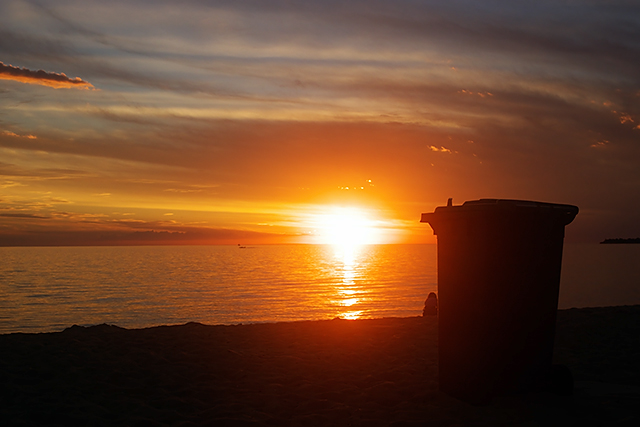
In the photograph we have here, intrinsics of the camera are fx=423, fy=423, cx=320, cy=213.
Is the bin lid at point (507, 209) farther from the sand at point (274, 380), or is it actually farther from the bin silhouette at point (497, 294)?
the sand at point (274, 380)

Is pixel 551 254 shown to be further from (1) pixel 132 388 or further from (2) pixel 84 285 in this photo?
(2) pixel 84 285

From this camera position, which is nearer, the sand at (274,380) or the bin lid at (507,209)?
the sand at (274,380)

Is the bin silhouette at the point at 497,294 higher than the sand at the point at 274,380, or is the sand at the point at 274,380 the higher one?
the bin silhouette at the point at 497,294

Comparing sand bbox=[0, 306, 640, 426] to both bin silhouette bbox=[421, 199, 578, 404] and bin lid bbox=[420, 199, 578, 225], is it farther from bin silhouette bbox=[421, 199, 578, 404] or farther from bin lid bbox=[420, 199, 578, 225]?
bin lid bbox=[420, 199, 578, 225]

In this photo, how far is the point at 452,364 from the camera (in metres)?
5.90

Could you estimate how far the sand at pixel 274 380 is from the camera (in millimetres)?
5324

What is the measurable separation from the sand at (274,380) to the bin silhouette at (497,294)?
395mm

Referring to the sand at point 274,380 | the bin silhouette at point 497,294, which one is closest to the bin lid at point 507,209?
the bin silhouette at point 497,294

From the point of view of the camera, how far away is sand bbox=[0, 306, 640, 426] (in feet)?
17.5

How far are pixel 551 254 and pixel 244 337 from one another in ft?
23.0

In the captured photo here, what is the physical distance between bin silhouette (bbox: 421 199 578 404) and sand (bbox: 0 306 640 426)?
15.6 inches

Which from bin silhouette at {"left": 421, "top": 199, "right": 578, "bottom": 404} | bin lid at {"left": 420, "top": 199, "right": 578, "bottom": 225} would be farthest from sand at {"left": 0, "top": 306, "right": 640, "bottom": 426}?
bin lid at {"left": 420, "top": 199, "right": 578, "bottom": 225}

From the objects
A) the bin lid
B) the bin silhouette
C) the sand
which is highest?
the bin lid

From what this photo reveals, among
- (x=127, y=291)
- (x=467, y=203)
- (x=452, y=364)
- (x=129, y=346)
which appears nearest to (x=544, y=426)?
(x=452, y=364)
